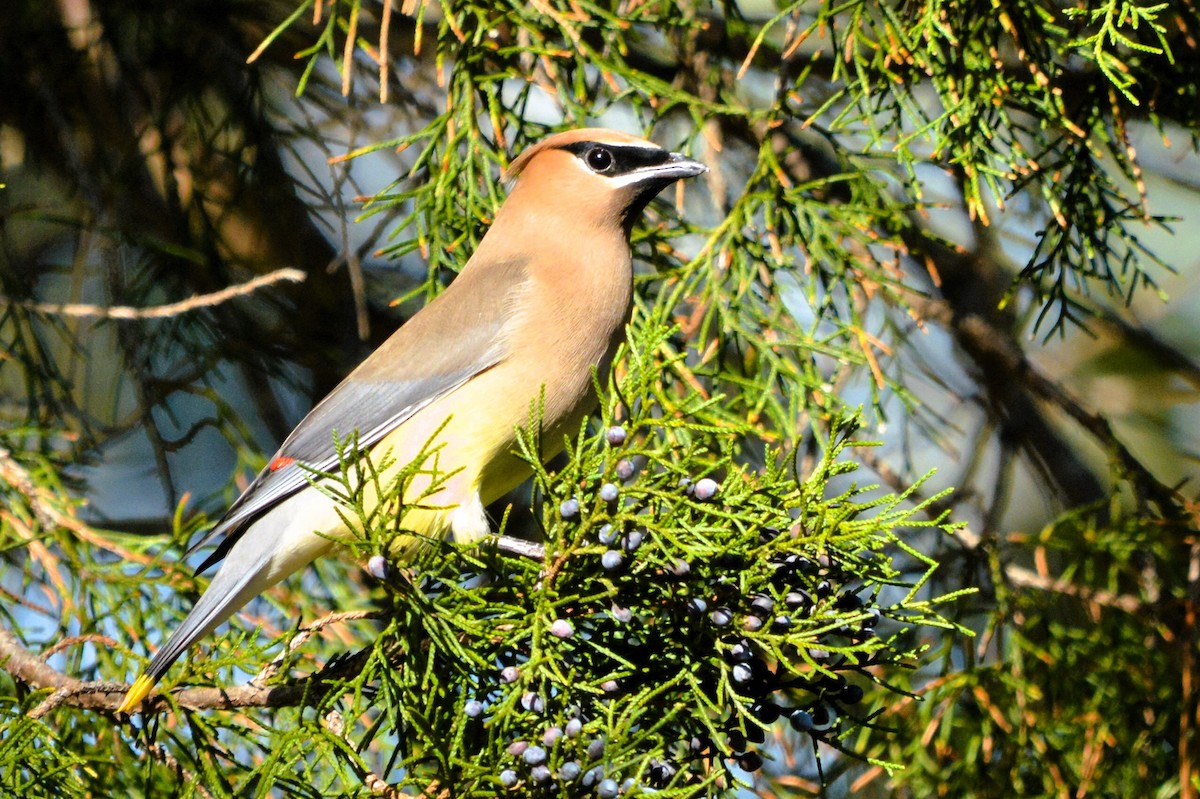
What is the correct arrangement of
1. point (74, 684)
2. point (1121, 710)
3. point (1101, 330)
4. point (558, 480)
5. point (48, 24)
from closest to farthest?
1. point (558, 480)
2. point (74, 684)
3. point (1121, 710)
4. point (48, 24)
5. point (1101, 330)

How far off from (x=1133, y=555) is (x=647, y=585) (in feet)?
6.17

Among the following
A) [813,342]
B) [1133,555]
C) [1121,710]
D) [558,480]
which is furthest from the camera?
[1133,555]

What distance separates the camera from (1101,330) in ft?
14.7

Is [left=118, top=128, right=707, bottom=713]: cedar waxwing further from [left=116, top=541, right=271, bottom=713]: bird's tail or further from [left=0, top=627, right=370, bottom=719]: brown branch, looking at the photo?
[left=0, top=627, right=370, bottom=719]: brown branch

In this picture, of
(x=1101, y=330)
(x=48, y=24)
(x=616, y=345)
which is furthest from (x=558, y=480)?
(x=1101, y=330)

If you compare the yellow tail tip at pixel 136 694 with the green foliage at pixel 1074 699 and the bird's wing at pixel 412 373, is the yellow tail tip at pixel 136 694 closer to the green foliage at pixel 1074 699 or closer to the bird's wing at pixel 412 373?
the bird's wing at pixel 412 373

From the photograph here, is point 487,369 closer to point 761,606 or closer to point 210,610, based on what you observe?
point 210,610

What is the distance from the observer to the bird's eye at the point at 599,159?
3.03m

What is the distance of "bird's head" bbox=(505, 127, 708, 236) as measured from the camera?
2.98m

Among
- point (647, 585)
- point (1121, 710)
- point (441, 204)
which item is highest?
point (441, 204)

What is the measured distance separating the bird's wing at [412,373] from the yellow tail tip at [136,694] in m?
0.51

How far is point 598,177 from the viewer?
9.96 feet

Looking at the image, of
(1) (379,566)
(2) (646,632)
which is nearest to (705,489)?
(2) (646,632)

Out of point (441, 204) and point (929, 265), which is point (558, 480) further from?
point (929, 265)
